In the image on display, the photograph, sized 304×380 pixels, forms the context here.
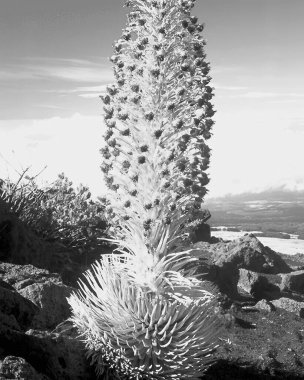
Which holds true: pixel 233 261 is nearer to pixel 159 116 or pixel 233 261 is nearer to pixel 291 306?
pixel 291 306

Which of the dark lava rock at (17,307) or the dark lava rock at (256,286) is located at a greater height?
the dark lava rock at (17,307)

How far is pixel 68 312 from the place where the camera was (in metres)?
4.57

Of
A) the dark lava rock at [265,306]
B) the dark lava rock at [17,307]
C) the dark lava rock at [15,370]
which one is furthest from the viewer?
the dark lava rock at [265,306]

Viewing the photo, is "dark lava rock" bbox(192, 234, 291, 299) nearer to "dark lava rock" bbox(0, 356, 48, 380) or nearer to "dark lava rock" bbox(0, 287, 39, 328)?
"dark lava rock" bbox(0, 287, 39, 328)

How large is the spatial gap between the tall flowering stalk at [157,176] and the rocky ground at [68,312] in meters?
0.39

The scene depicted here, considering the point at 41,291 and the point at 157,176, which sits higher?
the point at 157,176

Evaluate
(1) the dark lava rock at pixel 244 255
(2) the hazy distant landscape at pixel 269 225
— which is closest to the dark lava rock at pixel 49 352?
(1) the dark lava rock at pixel 244 255

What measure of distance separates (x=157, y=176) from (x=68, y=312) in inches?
64.9

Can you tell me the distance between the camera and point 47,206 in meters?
9.02

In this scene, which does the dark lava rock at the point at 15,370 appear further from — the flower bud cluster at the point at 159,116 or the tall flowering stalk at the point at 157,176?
the flower bud cluster at the point at 159,116

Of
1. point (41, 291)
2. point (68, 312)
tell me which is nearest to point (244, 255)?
point (68, 312)

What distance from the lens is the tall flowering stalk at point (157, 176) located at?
13.4 ft

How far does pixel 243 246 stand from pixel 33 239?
7793 mm

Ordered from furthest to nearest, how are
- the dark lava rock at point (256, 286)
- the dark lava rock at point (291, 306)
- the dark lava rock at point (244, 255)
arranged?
1. the dark lava rock at point (244, 255)
2. the dark lava rock at point (256, 286)
3. the dark lava rock at point (291, 306)
